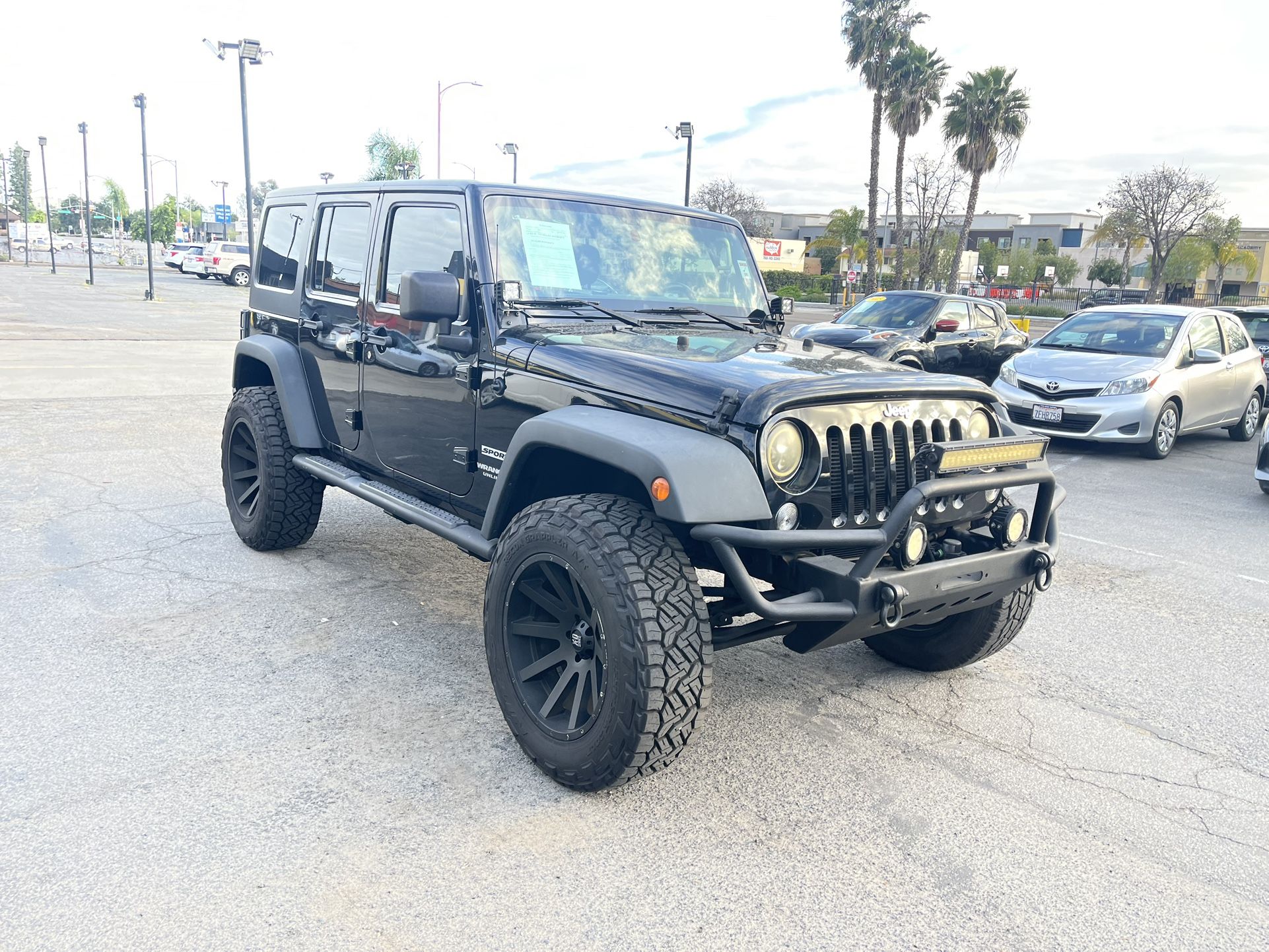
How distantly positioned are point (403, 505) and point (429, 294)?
103 cm

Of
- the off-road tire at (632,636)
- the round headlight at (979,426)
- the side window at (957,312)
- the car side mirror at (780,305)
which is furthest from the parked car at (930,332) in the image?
the off-road tire at (632,636)

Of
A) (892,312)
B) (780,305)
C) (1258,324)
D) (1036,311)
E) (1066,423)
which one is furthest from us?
(1036,311)

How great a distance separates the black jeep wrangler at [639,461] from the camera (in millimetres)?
2922

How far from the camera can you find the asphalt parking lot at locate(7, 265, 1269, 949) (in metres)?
2.58

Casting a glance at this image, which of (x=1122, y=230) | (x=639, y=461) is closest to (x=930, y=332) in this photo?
(x=639, y=461)

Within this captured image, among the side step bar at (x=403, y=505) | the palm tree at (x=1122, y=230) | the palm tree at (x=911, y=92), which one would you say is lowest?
the side step bar at (x=403, y=505)

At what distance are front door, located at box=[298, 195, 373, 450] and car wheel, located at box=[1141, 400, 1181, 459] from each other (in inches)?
325

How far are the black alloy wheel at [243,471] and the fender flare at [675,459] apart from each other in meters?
2.87

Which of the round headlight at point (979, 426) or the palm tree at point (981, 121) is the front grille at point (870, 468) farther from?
the palm tree at point (981, 121)

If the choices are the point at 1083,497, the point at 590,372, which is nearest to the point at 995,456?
the point at 590,372

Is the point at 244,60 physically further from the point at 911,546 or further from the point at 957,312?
the point at 911,546

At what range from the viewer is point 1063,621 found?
5.02m

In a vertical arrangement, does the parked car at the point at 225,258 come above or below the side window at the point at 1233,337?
above

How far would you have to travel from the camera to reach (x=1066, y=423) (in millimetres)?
10109
